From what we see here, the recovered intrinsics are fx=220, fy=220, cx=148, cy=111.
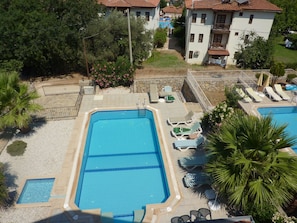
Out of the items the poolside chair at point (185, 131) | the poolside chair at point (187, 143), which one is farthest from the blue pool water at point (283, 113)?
the poolside chair at point (187, 143)

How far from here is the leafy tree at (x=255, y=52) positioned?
2730cm

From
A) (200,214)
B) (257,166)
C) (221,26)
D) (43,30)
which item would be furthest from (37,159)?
(221,26)

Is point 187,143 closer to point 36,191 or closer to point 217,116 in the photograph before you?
point 217,116

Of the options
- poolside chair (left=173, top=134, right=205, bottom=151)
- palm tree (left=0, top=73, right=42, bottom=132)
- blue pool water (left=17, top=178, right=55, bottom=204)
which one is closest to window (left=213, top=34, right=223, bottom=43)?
poolside chair (left=173, top=134, right=205, bottom=151)

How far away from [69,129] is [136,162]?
581cm

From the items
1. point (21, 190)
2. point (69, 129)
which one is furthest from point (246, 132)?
point (69, 129)

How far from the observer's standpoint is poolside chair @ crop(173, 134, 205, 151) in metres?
14.1

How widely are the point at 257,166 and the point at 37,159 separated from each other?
12078 mm

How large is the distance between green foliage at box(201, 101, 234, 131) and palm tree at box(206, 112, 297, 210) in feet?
17.6

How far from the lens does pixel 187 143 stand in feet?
46.5

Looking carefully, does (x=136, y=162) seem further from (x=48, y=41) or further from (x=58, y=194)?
(x=48, y=41)

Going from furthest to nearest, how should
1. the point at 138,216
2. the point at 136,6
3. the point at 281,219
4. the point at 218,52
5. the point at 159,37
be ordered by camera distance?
the point at 159,37
the point at 136,6
the point at 218,52
the point at 138,216
the point at 281,219

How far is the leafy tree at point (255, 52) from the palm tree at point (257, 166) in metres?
22.2

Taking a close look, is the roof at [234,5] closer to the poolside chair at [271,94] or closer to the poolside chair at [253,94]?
the poolside chair at [271,94]
